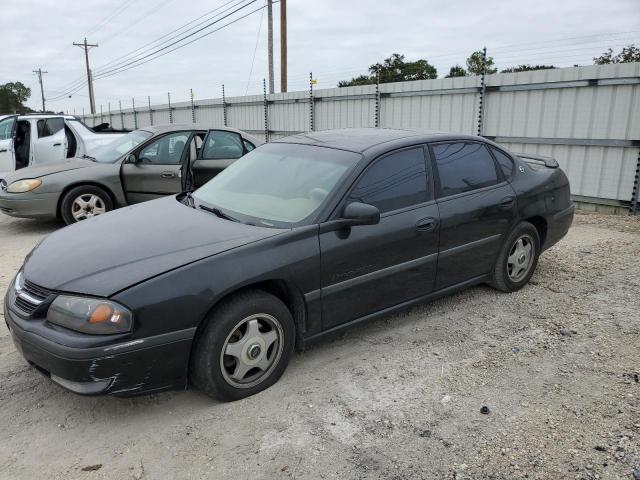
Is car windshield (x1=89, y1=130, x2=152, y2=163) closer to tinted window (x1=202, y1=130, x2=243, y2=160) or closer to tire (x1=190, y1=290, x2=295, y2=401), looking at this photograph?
tinted window (x1=202, y1=130, x2=243, y2=160)

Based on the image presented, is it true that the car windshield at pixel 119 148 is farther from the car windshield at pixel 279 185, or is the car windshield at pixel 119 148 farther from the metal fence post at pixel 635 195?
the metal fence post at pixel 635 195

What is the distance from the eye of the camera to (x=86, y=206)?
7234 millimetres

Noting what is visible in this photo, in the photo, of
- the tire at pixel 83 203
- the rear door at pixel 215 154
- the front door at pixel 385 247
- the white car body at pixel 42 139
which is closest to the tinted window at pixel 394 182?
the front door at pixel 385 247

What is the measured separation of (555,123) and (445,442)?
24.0 ft

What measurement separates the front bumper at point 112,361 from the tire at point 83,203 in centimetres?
481

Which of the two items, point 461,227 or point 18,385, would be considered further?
point 461,227

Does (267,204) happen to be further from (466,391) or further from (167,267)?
(466,391)

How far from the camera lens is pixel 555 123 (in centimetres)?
846

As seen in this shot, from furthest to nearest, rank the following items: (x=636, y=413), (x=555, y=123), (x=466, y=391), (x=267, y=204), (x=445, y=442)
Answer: (x=555, y=123), (x=267, y=204), (x=466, y=391), (x=636, y=413), (x=445, y=442)

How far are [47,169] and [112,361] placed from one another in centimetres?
581

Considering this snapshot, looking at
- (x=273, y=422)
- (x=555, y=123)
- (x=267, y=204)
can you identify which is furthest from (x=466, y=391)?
(x=555, y=123)

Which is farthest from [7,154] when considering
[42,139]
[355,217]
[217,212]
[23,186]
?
[355,217]

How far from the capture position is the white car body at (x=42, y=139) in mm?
9914

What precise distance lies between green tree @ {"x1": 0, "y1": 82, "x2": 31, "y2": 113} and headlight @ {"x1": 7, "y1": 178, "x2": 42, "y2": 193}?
78.5 m
